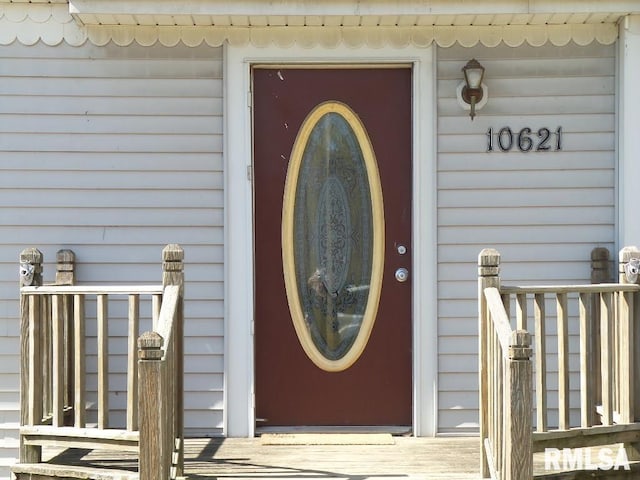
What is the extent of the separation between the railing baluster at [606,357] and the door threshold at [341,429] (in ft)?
4.30

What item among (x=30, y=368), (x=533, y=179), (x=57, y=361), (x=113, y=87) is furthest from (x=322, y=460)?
(x=113, y=87)

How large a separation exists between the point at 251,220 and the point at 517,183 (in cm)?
160

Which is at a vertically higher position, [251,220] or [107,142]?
[107,142]

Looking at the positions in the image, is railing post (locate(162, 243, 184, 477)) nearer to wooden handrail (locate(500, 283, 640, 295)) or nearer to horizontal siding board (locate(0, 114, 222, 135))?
horizontal siding board (locate(0, 114, 222, 135))

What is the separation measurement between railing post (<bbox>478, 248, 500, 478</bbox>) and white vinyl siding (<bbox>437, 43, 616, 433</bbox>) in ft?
3.16

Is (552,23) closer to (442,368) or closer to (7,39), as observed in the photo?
(442,368)

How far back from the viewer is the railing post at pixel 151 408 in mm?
3910

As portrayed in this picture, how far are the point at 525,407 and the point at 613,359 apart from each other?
111cm

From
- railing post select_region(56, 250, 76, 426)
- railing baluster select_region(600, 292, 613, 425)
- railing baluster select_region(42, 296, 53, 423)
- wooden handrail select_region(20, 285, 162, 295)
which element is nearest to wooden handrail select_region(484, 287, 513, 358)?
railing baluster select_region(600, 292, 613, 425)

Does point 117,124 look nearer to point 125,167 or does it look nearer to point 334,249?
point 125,167

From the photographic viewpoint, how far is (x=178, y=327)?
4645 mm

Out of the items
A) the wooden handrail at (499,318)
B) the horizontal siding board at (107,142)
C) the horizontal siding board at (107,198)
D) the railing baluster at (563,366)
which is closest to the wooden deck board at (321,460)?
the railing baluster at (563,366)

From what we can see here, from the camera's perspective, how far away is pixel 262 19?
5.17 metres

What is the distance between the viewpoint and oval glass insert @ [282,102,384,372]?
18.1ft
